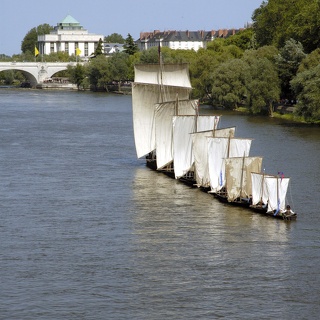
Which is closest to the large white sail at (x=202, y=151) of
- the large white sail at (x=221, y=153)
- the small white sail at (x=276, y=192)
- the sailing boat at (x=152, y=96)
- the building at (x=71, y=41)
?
the large white sail at (x=221, y=153)

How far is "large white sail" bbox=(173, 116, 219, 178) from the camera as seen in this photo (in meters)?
42.1

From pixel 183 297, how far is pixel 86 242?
5775 mm

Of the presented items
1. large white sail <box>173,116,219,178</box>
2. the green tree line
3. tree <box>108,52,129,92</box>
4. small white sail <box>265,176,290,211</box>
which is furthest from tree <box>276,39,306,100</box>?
tree <box>108,52,129,92</box>

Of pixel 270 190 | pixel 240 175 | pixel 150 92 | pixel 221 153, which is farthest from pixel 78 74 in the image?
pixel 270 190

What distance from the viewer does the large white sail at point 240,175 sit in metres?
35.7

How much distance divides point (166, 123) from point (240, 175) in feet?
34.0

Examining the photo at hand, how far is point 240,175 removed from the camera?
3591 cm

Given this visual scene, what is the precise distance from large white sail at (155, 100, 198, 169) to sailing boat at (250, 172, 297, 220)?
10.5 meters

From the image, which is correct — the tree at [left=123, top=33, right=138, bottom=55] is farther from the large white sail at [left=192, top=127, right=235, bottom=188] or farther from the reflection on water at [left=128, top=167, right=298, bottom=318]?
the reflection on water at [left=128, top=167, right=298, bottom=318]

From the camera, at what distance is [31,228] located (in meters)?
31.5

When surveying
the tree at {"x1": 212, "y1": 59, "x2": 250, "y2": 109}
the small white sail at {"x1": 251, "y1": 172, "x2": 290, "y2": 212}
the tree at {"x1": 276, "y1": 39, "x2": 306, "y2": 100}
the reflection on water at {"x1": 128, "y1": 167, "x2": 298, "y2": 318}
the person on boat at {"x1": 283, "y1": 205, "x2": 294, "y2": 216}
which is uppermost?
the tree at {"x1": 276, "y1": 39, "x2": 306, "y2": 100}

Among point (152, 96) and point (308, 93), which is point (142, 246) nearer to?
point (152, 96)

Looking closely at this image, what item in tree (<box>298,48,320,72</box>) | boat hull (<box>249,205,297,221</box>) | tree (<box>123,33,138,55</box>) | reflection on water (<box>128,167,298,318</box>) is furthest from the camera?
tree (<box>123,33,138,55</box>)

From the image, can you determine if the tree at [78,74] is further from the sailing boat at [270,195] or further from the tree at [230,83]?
the sailing boat at [270,195]
